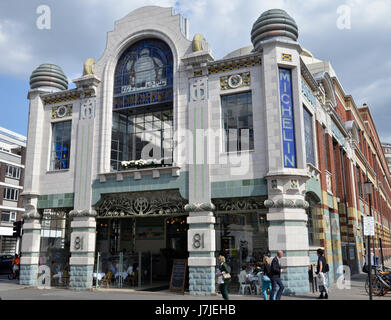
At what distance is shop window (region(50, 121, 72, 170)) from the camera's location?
21.7m

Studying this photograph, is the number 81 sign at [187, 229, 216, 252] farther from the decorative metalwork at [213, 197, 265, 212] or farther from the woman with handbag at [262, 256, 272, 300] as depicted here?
the woman with handbag at [262, 256, 272, 300]

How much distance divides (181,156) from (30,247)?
9.90 metres

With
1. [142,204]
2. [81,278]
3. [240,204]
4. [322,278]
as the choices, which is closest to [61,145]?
[142,204]

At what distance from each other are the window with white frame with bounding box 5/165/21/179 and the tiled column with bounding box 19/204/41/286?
33.9 m

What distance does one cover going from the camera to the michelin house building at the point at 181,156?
55.1 ft

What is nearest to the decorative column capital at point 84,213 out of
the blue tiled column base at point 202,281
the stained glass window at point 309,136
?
the blue tiled column base at point 202,281

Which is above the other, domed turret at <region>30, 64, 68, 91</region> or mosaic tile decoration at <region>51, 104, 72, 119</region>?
domed turret at <region>30, 64, 68, 91</region>

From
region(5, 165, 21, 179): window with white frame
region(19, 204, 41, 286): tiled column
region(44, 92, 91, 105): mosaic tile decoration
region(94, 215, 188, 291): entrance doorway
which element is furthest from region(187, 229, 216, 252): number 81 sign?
region(5, 165, 21, 179): window with white frame

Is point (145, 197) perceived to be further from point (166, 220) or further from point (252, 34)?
point (252, 34)

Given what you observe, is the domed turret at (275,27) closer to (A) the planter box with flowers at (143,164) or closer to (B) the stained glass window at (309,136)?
(B) the stained glass window at (309,136)

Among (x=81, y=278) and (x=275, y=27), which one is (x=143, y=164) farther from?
(x=275, y=27)

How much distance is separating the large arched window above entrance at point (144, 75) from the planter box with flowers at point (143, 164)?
3056mm

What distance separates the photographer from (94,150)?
20.4 meters

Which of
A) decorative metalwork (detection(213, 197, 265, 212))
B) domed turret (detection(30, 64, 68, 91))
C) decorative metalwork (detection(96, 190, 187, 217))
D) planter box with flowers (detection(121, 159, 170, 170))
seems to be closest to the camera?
decorative metalwork (detection(213, 197, 265, 212))
